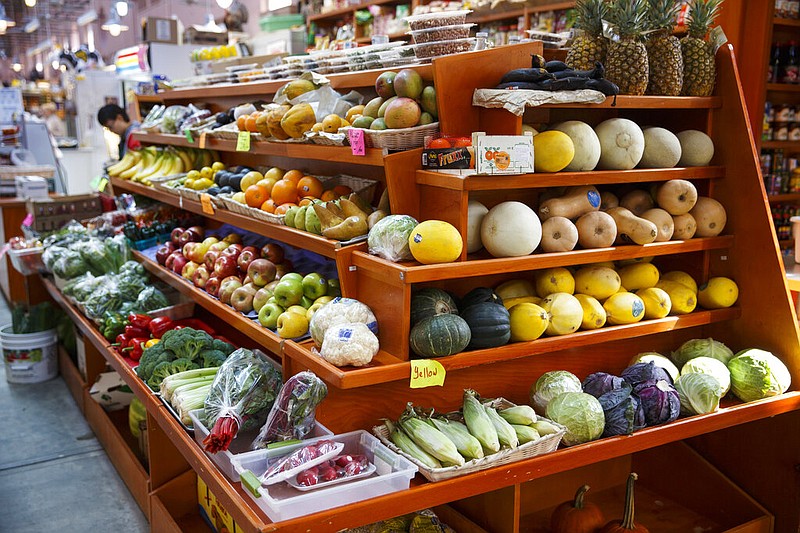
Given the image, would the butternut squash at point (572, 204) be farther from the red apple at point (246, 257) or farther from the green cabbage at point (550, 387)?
the red apple at point (246, 257)

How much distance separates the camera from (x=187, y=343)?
3.16 meters

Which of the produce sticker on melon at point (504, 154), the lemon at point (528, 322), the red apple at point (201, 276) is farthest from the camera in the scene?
the red apple at point (201, 276)

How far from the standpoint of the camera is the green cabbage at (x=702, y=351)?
9.30ft

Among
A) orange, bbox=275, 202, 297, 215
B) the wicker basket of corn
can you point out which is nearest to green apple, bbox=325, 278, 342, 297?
orange, bbox=275, 202, 297, 215

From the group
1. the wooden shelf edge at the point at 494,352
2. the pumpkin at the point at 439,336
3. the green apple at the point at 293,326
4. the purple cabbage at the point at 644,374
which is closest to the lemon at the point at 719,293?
the wooden shelf edge at the point at 494,352

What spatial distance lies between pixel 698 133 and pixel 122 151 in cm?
560

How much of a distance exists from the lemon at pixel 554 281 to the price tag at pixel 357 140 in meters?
0.80

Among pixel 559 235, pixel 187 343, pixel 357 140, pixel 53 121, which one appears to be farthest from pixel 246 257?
pixel 53 121

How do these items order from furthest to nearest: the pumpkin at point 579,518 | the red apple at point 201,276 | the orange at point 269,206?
the red apple at point 201,276 → the orange at point 269,206 → the pumpkin at point 579,518

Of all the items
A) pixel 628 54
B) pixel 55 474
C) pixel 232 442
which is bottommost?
pixel 55 474

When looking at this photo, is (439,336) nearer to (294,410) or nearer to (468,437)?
(468,437)

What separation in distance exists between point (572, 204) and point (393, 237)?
701 mm

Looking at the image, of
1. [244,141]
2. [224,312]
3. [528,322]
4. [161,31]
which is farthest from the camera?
[161,31]

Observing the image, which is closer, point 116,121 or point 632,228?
point 632,228
